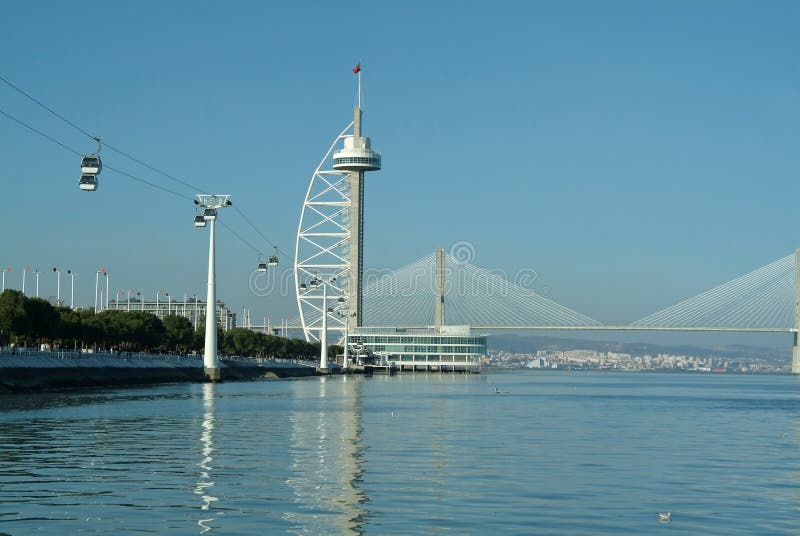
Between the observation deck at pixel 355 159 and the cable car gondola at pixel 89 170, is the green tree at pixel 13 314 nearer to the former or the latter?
the cable car gondola at pixel 89 170

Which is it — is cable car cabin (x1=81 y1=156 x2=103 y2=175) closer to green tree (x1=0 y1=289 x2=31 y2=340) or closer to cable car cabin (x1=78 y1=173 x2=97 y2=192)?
cable car cabin (x1=78 y1=173 x2=97 y2=192)

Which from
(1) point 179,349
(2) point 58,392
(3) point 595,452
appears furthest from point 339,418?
(1) point 179,349

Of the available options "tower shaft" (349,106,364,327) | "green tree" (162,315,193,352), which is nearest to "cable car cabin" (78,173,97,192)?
"green tree" (162,315,193,352)

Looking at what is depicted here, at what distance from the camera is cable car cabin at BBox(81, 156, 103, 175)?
42.6m

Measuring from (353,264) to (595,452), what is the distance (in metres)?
170

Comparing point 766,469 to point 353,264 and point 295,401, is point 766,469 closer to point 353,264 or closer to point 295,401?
point 295,401

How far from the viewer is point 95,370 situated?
75.2m

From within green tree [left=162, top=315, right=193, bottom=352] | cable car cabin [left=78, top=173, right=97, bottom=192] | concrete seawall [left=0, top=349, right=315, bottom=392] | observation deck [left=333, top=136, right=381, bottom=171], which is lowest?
concrete seawall [left=0, top=349, right=315, bottom=392]

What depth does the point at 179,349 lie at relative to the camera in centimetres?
13700

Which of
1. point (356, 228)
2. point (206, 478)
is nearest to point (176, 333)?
point (356, 228)

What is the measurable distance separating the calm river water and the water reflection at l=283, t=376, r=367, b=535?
4cm

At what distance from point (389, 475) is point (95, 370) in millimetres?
56682

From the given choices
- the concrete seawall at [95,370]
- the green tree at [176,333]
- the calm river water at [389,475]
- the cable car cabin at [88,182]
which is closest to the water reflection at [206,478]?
the calm river water at [389,475]

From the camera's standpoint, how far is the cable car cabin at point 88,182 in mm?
42594
